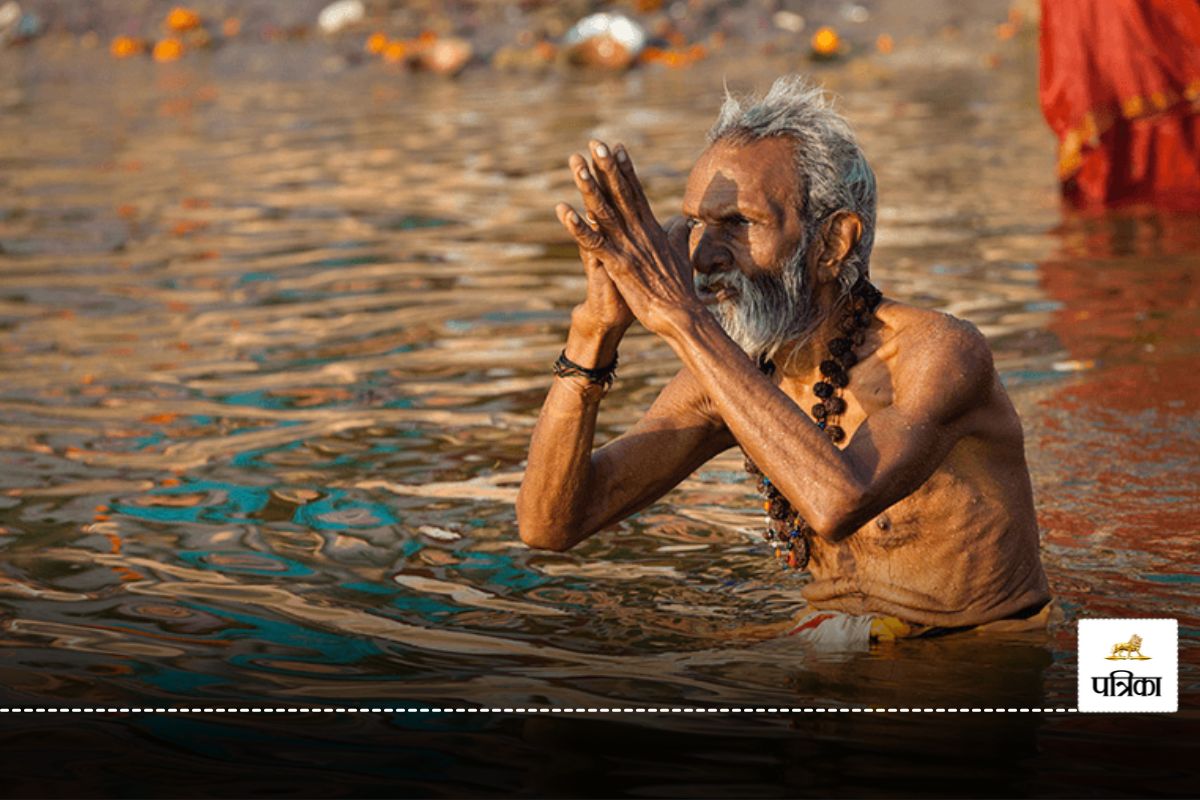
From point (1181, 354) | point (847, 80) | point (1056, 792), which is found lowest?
point (1056, 792)

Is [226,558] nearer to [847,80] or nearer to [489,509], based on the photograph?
[489,509]

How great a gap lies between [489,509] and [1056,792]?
8.64 feet

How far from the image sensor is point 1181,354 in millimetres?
7547

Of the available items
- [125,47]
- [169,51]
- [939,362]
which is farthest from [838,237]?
[125,47]

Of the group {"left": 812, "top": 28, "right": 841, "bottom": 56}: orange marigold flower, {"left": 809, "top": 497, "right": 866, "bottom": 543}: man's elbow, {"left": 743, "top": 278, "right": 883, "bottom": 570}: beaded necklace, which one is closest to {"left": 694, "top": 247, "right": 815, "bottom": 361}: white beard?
{"left": 743, "top": 278, "right": 883, "bottom": 570}: beaded necklace

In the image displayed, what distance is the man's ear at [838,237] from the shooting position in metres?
3.99

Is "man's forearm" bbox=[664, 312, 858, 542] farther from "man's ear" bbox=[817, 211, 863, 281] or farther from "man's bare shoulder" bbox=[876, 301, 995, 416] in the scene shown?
"man's ear" bbox=[817, 211, 863, 281]

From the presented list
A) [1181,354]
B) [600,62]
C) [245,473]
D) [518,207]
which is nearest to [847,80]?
[600,62]

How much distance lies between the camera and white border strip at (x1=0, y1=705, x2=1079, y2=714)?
3986mm

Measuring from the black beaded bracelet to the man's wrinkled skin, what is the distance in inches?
0.5

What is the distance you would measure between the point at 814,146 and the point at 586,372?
66 cm

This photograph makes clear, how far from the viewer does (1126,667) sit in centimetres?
410

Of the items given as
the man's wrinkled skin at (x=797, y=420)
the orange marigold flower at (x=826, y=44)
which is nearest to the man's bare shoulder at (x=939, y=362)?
the man's wrinkled skin at (x=797, y=420)

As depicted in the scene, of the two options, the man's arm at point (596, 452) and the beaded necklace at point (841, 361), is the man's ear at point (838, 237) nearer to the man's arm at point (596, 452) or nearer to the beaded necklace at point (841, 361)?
the beaded necklace at point (841, 361)
